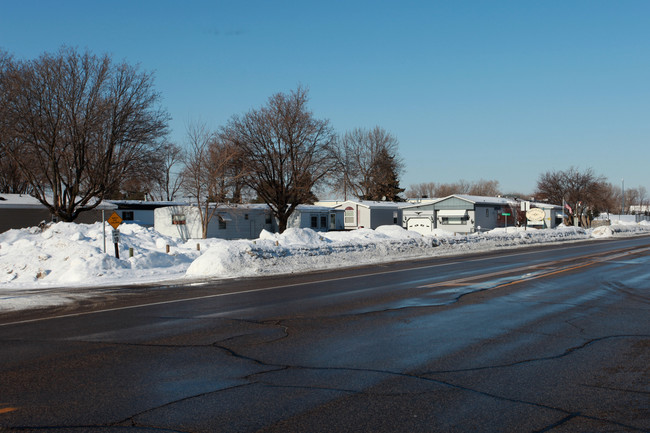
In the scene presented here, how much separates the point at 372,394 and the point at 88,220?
4485 cm

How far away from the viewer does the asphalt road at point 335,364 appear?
5.28 metres

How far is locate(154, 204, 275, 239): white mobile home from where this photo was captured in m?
48.9

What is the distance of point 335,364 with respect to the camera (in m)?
7.20

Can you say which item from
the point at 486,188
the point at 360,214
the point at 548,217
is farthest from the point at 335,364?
the point at 486,188

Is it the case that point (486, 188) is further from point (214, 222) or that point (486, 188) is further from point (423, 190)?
point (214, 222)

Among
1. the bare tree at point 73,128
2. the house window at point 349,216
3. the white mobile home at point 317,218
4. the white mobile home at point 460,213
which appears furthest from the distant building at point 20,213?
the white mobile home at point 460,213

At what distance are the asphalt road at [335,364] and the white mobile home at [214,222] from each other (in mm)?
35205

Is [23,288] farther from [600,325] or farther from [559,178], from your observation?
[559,178]

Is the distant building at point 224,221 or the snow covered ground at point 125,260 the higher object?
the distant building at point 224,221

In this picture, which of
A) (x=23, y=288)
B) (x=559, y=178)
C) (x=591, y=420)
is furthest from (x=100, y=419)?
(x=559, y=178)

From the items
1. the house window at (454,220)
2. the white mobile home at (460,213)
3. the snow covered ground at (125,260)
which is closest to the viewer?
the snow covered ground at (125,260)

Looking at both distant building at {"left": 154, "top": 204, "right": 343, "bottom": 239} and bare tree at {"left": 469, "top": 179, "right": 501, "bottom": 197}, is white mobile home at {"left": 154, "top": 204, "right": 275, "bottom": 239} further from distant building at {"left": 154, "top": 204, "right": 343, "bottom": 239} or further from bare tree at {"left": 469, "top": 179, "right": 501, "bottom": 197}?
bare tree at {"left": 469, "top": 179, "right": 501, "bottom": 197}

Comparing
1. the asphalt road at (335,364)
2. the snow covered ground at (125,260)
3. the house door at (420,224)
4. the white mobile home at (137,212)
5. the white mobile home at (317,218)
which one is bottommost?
the asphalt road at (335,364)

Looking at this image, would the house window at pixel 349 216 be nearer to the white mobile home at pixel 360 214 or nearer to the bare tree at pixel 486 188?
the white mobile home at pixel 360 214
